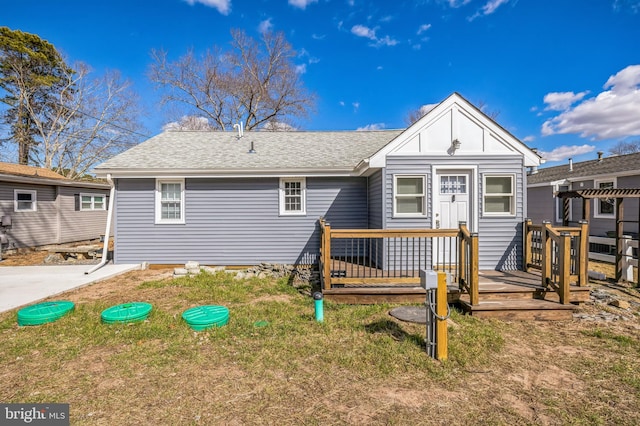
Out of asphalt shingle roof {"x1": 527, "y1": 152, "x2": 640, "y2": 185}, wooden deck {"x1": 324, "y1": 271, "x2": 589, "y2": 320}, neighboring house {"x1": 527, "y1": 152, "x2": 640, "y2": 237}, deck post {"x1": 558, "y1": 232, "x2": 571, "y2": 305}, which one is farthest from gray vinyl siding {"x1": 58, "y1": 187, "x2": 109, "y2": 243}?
asphalt shingle roof {"x1": 527, "y1": 152, "x2": 640, "y2": 185}

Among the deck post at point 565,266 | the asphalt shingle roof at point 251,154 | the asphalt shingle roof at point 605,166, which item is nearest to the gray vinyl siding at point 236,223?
the asphalt shingle roof at point 251,154

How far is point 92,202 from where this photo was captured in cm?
1528

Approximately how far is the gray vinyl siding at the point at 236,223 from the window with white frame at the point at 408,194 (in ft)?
6.73

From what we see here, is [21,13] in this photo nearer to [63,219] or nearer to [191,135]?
[63,219]

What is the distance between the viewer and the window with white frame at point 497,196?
6.95 m

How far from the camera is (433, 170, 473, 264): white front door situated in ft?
22.9

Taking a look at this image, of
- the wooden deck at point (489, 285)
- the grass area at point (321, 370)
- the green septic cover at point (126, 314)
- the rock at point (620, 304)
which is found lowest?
the grass area at point (321, 370)

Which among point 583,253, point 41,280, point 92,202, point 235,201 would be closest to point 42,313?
point 41,280

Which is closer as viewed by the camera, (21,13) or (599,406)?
(599,406)

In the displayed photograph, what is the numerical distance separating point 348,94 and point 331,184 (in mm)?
16998

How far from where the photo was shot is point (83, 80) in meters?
23.9

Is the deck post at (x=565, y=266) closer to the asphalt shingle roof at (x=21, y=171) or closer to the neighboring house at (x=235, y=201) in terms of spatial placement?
the neighboring house at (x=235, y=201)

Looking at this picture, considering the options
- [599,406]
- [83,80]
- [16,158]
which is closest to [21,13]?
[83,80]

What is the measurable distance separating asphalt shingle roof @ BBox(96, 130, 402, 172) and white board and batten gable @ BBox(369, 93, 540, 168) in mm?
1975
